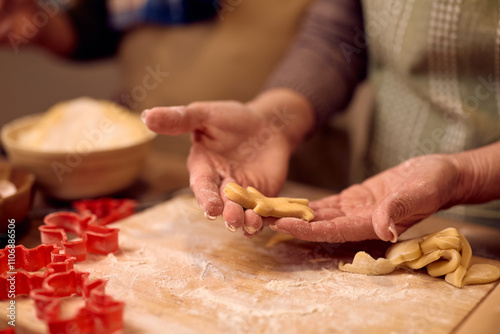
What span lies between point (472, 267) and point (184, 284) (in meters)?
0.53

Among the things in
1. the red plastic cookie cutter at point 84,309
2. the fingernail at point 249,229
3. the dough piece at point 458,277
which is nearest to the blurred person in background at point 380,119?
the fingernail at point 249,229

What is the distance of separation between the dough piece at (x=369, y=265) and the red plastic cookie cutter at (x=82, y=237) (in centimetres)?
47

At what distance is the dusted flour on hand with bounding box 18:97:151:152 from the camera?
4.41 ft

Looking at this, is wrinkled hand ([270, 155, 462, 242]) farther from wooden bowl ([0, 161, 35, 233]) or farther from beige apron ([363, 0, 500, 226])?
wooden bowl ([0, 161, 35, 233])

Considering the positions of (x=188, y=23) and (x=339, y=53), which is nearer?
(x=339, y=53)

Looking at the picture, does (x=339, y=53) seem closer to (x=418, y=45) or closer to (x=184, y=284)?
(x=418, y=45)

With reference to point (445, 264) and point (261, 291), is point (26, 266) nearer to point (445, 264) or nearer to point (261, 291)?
point (261, 291)

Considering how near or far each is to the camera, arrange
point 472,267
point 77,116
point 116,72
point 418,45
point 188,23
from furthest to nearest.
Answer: point 116,72
point 188,23
point 77,116
point 418,45
point 472,267

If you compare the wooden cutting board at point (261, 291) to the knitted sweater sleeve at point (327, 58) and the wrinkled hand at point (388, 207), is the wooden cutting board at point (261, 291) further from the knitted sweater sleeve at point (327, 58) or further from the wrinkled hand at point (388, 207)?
the knitted sweater sleeve at point (327, 58)

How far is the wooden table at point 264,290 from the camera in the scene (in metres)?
0.76

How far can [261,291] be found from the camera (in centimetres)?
86

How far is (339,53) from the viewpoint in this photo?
148 cm

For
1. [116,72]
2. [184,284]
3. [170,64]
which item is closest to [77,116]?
[170,64]

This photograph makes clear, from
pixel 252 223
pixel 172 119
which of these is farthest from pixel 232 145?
pixel 252 223
